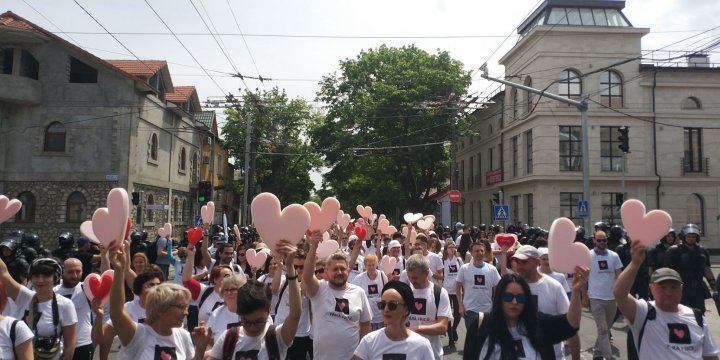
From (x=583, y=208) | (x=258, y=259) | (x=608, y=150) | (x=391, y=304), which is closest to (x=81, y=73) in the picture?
(x=583, y=208)

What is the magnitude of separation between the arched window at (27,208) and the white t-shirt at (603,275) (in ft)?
89.6

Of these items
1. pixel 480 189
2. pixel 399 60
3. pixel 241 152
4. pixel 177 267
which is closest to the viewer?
pixel 177 267

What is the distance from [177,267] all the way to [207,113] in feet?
124

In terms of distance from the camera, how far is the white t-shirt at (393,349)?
11.0 ft

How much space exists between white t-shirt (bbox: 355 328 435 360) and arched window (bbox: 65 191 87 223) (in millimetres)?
27615

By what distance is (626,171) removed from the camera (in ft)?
95.3

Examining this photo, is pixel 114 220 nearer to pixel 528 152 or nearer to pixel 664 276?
pixel 664 276

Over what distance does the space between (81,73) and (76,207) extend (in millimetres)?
6946

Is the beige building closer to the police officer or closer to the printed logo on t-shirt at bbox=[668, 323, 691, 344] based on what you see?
the police officer

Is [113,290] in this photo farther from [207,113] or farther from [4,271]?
[207,113]

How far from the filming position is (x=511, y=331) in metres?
3.27

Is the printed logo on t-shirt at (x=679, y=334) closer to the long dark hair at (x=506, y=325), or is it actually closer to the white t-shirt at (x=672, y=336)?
the white t-shirt at (x=672, y=336)

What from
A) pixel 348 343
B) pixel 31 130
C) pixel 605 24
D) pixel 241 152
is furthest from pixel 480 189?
pixel 348 343

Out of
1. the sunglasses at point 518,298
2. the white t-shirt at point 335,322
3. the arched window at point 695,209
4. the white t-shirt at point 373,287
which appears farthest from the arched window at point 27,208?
the arched window at point 695,209
